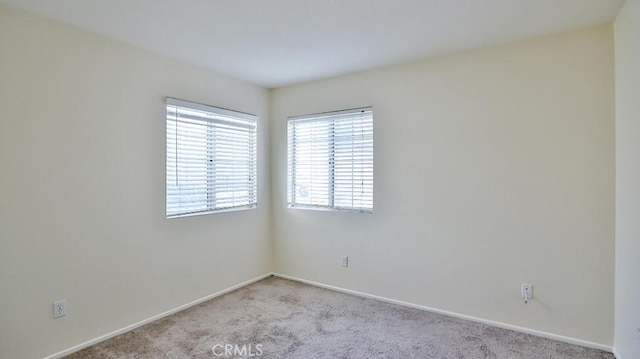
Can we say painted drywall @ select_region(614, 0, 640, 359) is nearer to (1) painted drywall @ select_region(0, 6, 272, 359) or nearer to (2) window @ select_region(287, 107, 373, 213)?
(2) window @ select_region(287, 107, 373, 213)

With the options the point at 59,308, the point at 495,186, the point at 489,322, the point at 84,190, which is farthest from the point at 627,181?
the point at 59,308

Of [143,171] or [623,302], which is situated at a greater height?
[143,171]

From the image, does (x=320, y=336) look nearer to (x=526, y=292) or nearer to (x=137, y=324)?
(x=137, y=324)

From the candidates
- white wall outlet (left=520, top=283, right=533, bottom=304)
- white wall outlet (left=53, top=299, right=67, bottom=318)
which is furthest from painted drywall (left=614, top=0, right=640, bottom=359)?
white wall outlet (left=53, top=299, right=67, bottom=318)

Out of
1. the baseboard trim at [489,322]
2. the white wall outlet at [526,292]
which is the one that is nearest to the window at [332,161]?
the baseboard trim at [489,322]

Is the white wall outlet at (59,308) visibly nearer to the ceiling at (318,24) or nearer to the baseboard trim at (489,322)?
the ceiling at (318,24)

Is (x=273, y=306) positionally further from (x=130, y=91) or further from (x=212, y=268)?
(x=130, y=91)

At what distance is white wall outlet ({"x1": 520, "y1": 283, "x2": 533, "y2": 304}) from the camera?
266 cm

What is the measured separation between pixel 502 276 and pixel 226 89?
3.24 meters

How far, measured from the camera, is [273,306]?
128 inches

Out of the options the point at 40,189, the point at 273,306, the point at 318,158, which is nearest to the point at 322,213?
the point at 318,158

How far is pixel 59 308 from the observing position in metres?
2.35

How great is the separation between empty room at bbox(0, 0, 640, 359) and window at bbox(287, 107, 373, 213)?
28 mm

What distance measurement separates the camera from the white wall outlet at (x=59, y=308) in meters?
2.33
